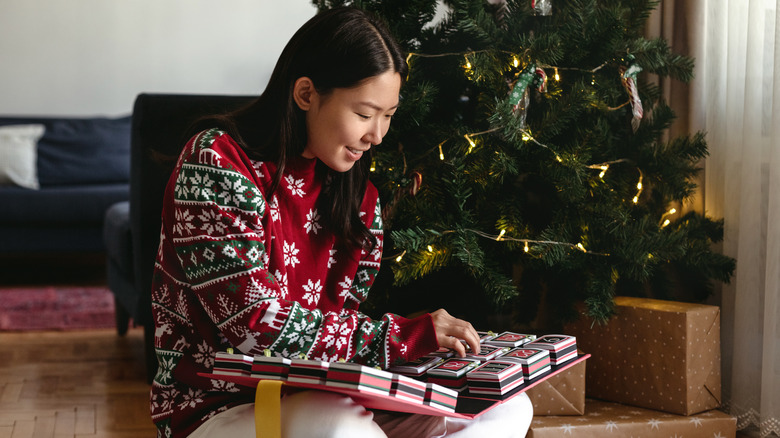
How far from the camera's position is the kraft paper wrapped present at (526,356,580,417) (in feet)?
4.77

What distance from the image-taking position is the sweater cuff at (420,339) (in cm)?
97

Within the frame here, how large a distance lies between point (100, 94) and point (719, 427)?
11.8 ft

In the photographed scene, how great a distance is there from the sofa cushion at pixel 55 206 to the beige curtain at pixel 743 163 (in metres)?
2.44

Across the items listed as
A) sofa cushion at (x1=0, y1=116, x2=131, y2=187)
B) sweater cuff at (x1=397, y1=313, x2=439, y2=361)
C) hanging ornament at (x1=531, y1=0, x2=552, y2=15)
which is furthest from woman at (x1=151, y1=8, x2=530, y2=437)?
sofa cushion at (x1=0, y1=116, x2=131, y2=187)

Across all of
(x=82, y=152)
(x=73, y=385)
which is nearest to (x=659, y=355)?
(x=73, y=385)

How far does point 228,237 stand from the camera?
941mm

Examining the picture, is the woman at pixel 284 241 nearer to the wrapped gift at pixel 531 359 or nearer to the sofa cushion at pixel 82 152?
the wrapped gift at pixel 531 359

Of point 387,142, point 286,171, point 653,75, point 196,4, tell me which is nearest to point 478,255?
point 387,142

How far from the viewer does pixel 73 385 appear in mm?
1948

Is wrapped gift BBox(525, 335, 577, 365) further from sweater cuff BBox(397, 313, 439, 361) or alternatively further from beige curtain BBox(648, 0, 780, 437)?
beige curtain BBox(648, 0, 780, 437)

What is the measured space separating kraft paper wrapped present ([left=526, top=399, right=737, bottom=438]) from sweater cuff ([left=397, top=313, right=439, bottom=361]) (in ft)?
1.70

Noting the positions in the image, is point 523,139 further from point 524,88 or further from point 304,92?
point 304,92

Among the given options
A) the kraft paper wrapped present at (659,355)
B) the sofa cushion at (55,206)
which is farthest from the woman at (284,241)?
the sofa cushion at (55,206)

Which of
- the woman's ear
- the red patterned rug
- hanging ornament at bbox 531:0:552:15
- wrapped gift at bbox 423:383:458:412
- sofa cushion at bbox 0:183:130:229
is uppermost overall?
hanging ornament at bbox 531:0:552:15
